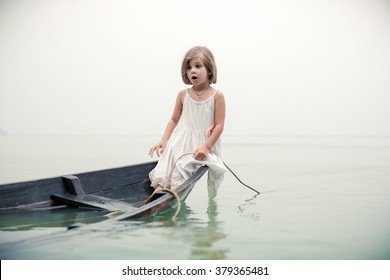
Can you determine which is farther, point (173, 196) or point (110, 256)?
point (173, 196)

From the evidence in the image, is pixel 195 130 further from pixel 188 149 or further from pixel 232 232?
pixel 232 232

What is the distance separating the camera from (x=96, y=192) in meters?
3.04

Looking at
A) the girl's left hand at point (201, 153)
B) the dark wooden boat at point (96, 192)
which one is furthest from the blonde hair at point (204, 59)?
the dark wooden boat at point (96, 192)

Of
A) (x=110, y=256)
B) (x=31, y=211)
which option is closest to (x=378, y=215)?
(x=110, y=256)

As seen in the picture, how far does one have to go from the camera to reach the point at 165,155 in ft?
9.83

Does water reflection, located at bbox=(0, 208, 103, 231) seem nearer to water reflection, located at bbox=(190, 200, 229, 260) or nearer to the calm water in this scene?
the calm water

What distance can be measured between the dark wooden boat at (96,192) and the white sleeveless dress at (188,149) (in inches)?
4.1

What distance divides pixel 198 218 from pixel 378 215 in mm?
1220

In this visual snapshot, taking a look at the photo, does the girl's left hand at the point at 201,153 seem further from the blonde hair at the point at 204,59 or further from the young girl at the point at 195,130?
the blonde hair at the point at 204,59

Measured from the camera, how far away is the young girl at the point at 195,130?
287 centimetres

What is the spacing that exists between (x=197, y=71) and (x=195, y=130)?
389 millimetres

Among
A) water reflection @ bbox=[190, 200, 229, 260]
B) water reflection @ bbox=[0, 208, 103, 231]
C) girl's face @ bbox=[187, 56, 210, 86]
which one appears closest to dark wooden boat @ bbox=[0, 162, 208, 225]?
water reflection @ bbox=[0, 208, 103, 231]

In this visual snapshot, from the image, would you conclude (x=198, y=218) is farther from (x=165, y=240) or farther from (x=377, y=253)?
(x=377, y=253)

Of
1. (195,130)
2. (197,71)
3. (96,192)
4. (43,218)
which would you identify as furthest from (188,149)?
(43,218)
